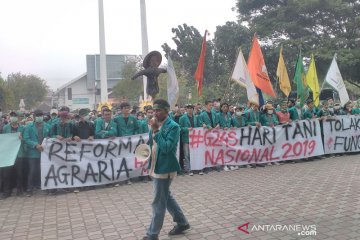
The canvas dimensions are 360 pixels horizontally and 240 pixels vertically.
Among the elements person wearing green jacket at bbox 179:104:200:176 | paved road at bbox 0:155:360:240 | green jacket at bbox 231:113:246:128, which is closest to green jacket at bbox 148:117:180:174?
paved road at bbox 0:155:360:240

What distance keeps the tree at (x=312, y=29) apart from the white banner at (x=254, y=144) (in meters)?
16.8

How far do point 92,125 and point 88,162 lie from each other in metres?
0.91

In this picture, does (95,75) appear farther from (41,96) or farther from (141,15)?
(141,15)

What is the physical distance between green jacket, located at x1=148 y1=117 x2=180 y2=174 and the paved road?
0.98 metres

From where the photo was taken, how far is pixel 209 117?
9.95 meters

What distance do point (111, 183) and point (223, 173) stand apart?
2.76 metres

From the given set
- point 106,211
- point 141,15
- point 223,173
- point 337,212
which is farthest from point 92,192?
point 141,15

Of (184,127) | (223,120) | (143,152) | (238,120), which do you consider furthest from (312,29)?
(143,152)

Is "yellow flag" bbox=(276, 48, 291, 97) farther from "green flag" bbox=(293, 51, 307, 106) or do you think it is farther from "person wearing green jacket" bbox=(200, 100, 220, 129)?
"person wearing green jacket" bbox=(200, 100, 220, 129)

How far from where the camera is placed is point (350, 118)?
11820 millimetres

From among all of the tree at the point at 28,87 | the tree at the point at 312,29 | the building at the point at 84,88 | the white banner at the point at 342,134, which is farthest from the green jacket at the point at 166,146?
the building at the point at 84,88

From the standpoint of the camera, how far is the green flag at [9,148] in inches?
313

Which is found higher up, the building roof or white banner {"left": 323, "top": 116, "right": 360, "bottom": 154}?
the building roof

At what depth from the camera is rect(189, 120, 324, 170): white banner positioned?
31.9ft
